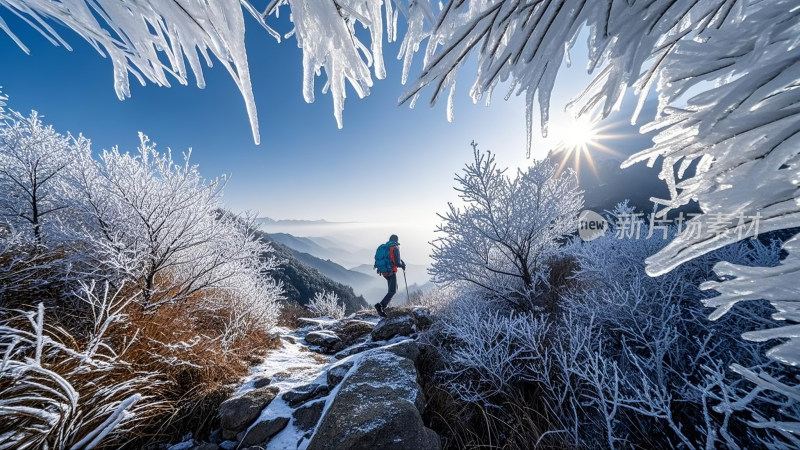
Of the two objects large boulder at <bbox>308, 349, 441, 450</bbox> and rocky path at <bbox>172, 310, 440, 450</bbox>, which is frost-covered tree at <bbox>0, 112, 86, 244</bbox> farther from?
large boulder at <bbox>308, 349, 441, 450</bbox>

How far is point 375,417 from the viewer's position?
6.54ft

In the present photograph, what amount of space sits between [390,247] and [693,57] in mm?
7737

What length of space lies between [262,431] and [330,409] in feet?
2.42

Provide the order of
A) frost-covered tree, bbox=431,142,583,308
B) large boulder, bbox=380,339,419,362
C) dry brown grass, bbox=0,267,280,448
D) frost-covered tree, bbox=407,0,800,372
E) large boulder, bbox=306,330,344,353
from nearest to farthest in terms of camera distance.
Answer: frost-covered tree, bbox=407,0,800,372 → dry brown grass, bbox=0,267,280,448 → large boulder, bbox=380,339,419,362 → frost-covered tree, bbox=431,142,583,308 → large boulder, bbox=306,330,344,353

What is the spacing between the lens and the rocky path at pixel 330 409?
1.91 m

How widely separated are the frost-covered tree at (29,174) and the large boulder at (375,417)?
5.60m

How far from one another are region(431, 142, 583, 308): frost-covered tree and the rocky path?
180cm

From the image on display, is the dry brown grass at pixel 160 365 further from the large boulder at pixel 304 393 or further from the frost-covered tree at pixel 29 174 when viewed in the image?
the frost-covered tree at pixel 29 174

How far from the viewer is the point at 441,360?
11.5 feet

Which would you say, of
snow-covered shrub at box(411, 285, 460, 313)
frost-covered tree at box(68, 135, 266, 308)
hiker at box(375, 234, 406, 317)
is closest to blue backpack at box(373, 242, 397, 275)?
hiker at box(375, 234, 406, 317)

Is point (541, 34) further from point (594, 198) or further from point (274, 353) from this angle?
point (594, 198)

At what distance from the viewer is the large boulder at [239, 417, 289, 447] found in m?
2.24

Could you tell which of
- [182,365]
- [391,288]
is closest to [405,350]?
[182,365]

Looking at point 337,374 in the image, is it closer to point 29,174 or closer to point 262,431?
point 262,431
